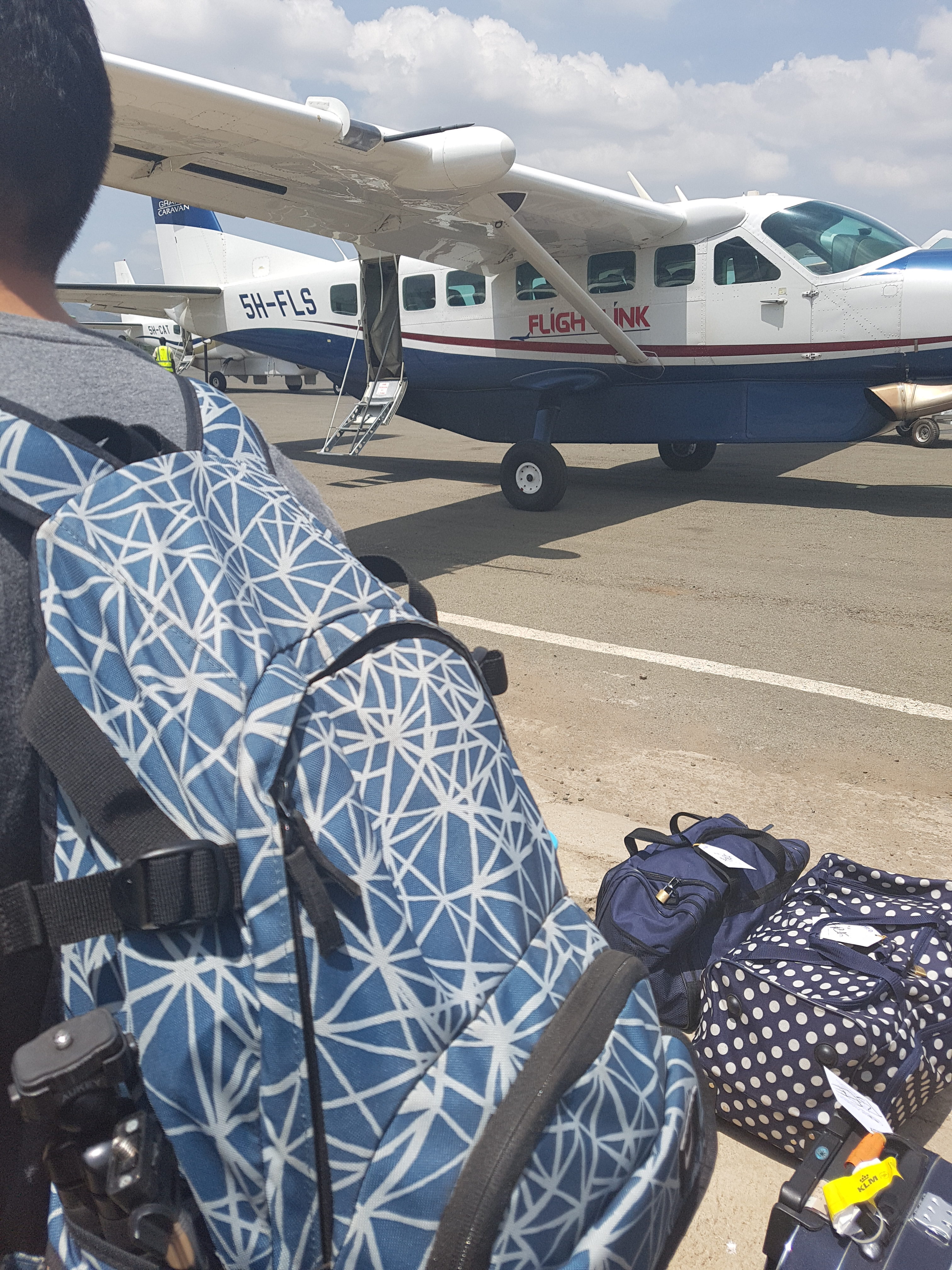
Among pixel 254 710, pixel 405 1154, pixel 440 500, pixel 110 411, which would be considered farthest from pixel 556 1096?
pixel 440 500

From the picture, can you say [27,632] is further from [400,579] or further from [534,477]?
[534,477]

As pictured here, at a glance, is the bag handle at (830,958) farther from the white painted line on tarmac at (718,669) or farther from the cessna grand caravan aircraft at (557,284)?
the cessna grand caravan aircraft at (557,284)

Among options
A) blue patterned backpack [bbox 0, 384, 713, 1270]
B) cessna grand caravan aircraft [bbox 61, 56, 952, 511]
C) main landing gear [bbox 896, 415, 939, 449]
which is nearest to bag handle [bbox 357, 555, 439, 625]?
blue patterned backpack [bbox 0, 384, 713, 1270]

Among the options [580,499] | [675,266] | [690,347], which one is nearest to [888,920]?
[690,347]

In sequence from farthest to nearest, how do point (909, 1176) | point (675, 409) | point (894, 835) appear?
point (675, 409)
point (894, 835)
point (909, 1176)

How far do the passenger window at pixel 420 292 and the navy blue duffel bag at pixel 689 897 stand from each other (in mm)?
9419

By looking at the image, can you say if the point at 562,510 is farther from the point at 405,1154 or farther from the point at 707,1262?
the point at 405,1154

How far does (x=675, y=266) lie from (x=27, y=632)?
968 cm

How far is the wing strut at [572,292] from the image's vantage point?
8867mm

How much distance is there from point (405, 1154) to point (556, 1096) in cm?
14

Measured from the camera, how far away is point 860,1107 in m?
1.97

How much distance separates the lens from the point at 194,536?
882mm

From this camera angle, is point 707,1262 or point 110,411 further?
point 707,1262

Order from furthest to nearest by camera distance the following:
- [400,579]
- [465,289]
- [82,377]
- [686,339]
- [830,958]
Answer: [465,289] → [686,339] → [830,958] → [400,579] → [82,377]
